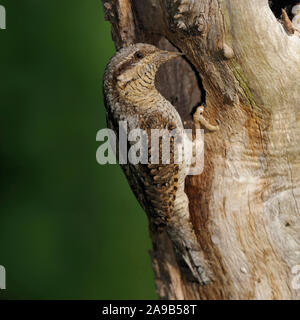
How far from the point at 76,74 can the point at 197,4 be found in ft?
10.2

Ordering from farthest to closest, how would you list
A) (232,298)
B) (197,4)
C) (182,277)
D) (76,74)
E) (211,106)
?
(76,74)
(182,277)
(232,298)
(211,106)
(197,4)

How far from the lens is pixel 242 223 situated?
113 inches

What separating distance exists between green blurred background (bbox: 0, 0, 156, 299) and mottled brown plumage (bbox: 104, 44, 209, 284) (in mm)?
2358

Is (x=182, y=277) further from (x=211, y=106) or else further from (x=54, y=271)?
(x=54, y=271)

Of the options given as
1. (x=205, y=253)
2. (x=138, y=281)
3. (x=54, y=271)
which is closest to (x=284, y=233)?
(x=205, y=253)

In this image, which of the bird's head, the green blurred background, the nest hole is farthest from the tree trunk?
the green blurred background

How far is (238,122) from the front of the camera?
2.70 metres

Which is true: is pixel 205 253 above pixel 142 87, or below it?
below

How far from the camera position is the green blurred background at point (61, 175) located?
5.20 m

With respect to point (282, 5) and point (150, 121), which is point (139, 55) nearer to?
point (150, 121)

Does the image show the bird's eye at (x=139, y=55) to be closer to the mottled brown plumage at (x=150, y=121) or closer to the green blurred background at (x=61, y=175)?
the mottled brown plumage at (x=150, y=121)

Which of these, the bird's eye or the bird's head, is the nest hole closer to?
the bird's head

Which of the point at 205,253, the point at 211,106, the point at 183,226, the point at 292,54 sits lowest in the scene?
the point at 205,253

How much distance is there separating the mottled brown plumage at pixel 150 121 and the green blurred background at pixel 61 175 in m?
2.36
